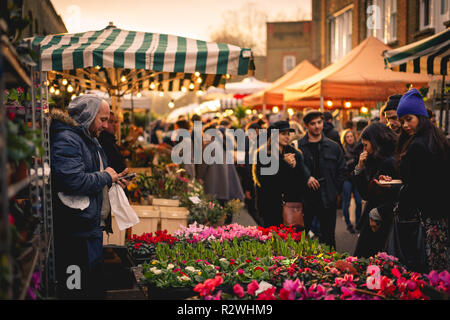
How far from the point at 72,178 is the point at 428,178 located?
296 centimetres

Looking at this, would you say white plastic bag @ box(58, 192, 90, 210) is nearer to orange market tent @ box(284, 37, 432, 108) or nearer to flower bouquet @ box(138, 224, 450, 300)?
flower bouquet @ box(138, 224, 450, 300)

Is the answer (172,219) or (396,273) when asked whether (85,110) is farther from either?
(172,219)

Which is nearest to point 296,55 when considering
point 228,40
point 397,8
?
point 228,40

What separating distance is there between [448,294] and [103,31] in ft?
18.5

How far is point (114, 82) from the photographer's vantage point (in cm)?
894

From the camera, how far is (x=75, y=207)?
3654 millimetres

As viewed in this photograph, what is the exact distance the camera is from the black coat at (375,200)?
5.54m

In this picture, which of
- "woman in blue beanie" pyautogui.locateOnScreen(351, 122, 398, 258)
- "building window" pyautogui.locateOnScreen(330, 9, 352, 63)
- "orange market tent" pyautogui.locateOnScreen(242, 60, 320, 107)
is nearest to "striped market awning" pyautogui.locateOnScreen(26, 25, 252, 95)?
"woman in blue beanie" pyautogui.locateOnScreen(351, 122, 398, 258)

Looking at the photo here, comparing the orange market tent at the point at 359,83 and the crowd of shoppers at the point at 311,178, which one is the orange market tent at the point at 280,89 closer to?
the orange market tent at the point at 359,83

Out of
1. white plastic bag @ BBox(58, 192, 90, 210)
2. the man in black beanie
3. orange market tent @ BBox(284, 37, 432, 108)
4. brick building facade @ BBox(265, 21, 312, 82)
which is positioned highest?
brick building facade @ BBox(265, 21, 312, 82)

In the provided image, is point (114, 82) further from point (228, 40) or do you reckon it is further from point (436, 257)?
point (228, 40)

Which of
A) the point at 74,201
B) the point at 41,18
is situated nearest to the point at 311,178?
the point at 74,201

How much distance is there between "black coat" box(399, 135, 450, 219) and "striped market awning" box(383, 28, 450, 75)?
5.12 ft

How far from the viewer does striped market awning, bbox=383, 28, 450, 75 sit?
5.38 m
